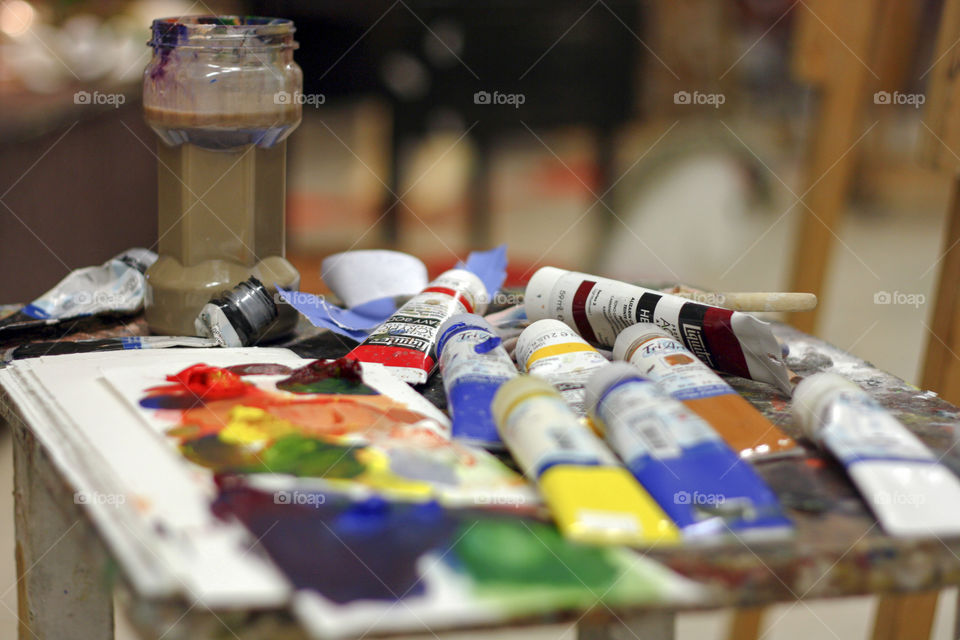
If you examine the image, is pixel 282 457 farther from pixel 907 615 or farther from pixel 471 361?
pixel 907 615

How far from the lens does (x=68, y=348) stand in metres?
0.83

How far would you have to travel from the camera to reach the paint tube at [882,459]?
530 mm

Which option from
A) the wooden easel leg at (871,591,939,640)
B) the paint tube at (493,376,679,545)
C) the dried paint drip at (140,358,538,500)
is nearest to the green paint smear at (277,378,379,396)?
the dried paint drip at (140,358,538,500)

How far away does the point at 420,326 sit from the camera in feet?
2.71

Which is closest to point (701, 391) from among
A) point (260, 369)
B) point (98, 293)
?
point (260, 369)

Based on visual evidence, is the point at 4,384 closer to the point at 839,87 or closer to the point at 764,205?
the point at 839,87

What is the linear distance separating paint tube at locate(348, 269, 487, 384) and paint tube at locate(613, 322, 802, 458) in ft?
0.52

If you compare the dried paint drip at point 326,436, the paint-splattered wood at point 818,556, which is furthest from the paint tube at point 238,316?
the paint-splattered wood at point 818,556

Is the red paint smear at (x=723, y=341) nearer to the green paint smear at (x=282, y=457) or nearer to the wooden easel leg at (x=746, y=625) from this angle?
the green paint smear at (x=282, y=457)

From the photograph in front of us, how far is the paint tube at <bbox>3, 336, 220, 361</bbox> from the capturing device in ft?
2.67

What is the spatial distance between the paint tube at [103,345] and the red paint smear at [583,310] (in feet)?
1.03

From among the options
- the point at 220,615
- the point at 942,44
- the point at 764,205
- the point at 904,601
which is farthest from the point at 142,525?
the point at 764,205

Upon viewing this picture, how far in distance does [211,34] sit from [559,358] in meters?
0.42

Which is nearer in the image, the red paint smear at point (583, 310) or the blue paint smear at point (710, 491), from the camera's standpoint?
the blue paint smear at point (710, 491)
